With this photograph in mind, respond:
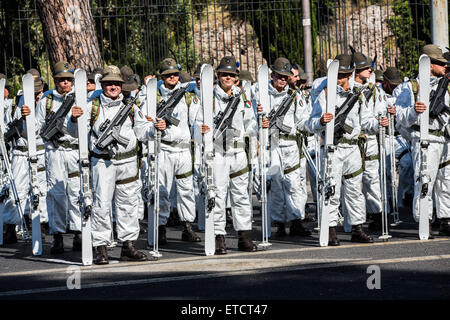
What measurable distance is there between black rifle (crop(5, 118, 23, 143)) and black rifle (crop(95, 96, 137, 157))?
8.48ft

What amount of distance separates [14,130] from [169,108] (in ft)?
6.97

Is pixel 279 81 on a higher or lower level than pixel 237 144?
higher

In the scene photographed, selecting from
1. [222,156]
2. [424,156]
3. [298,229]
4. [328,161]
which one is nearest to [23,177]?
[222,156]

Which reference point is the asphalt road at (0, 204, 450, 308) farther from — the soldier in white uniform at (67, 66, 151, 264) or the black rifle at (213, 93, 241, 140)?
the black rifle at (213, 93, 241, 140)

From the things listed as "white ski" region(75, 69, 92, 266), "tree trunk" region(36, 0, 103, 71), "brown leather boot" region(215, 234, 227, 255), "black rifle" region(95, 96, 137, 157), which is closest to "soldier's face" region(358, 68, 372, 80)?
"brown leather boot" region(215, 234, 227, 255)

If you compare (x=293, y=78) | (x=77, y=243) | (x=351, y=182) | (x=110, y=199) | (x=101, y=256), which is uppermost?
(x=293, y=78)

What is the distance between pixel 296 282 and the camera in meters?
7.58

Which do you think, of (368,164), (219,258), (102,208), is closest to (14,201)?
(102,208)

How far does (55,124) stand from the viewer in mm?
10094

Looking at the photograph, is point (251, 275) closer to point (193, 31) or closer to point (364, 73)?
point (364, 73)

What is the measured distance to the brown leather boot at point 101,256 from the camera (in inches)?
355

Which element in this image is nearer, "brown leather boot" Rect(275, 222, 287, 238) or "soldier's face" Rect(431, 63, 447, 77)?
"soldier's face" Rect(431, 63, 447, 77)

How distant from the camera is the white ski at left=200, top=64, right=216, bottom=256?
9.27 m

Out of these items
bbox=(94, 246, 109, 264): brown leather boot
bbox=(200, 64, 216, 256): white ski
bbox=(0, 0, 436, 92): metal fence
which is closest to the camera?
bbox=(94, 246, 109, 264): brown leather boot
